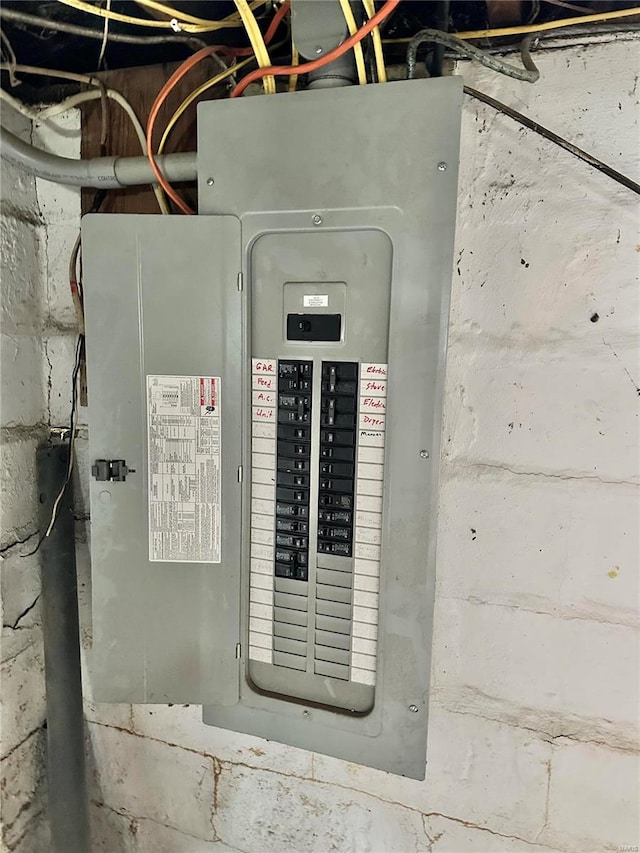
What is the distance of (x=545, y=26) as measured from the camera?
663 millimetres

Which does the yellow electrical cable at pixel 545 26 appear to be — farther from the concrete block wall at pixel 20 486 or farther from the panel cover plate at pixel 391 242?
the concrete block wall at pixel 20 486

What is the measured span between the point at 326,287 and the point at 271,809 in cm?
84

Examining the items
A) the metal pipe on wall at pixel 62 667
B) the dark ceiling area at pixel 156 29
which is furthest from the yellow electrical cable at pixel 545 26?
the metal pipe on wall at pixel 62 667

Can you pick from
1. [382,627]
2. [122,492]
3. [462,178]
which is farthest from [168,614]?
[462,178]

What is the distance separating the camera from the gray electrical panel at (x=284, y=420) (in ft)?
2.07

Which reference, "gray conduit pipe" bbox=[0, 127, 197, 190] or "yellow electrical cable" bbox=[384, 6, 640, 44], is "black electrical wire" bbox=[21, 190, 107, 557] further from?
"yellow electrical cable" bbox=[384, 6, 640, 44]

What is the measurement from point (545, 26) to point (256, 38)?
0.34 meters

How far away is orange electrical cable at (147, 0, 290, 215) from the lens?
68 cm

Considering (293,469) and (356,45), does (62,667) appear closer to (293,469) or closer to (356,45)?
(293,469)

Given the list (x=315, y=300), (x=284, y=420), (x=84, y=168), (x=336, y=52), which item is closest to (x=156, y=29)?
(x=84, y=168)

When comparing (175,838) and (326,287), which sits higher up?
(326,287)

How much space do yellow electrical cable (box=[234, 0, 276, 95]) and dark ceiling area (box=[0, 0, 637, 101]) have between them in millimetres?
98

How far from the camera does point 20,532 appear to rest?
0.93m

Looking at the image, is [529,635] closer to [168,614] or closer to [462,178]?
[168,614]
